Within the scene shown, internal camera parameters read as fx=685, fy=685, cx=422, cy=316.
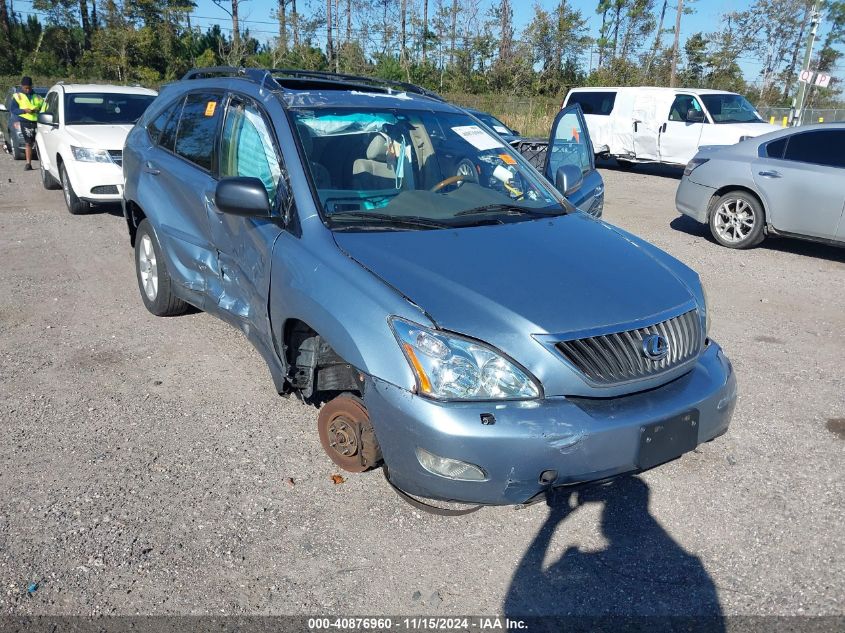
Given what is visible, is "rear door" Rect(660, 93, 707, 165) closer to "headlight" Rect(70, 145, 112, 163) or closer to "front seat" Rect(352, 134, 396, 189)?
"headlight" Rect(70, 145, 112, 163)

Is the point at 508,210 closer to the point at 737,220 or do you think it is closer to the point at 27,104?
the point at 737,220

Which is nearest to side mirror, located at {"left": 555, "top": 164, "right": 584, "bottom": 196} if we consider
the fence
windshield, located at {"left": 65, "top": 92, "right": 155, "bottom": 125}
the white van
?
windshield, located at {"left": 65, "top": 92, "right": 155, "bottom": 125}

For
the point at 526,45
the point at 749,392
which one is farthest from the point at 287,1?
the point at 749,392

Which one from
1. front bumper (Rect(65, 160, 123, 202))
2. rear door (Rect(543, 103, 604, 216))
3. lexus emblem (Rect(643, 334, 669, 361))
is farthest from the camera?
front bumper (Rect(65, 160, 123, 202))

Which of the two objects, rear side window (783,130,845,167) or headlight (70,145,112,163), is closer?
rear side window (783,130,845,167)

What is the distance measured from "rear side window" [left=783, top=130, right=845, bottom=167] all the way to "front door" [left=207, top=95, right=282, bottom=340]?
6698mm

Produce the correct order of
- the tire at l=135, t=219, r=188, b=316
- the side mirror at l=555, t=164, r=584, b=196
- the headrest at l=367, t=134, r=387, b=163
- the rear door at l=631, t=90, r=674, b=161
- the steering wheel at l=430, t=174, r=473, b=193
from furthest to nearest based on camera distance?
the rear door at l=631, t=90, r=674, b=161
the tire at l=135, t=219, r=188, b=316
the side mirror at l=555, t=164, r=584, b=196
the steering wheel at l=430, t=174, r=473, b=193
the headrest at l=367, t=134, r=387, b=163

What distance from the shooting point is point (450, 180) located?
3.96 meters

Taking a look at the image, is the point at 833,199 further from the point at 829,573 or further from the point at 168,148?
the point at 168,148

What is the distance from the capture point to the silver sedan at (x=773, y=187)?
7.59 meters

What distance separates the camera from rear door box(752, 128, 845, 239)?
7531 millimetres

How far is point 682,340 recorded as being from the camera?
2.96 m

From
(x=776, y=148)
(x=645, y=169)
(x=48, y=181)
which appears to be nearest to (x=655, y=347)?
(x=776, y=148)

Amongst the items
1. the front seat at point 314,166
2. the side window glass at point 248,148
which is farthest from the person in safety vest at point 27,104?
the front seat at point 314,166
